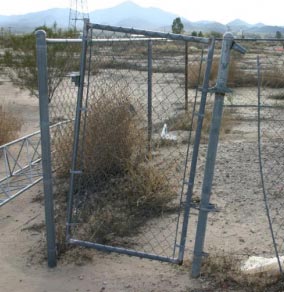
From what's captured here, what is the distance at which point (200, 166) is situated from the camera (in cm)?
746

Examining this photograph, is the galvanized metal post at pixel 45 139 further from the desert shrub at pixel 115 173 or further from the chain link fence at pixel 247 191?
the chain link fence at pixel 247 191

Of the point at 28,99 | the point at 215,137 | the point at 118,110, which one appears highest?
the point at 215,137

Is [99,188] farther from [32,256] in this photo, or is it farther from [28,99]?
[28,99]

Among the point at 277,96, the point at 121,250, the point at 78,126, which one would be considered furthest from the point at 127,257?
the point at 277,96

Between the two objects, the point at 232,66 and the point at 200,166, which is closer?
the point at 200,166

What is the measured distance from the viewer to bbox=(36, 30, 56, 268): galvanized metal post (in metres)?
4.05

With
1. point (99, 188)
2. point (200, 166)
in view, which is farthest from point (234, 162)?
point (99, 188)

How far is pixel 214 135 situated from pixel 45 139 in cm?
130

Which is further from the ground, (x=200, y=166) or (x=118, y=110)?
(x=118, y=110)

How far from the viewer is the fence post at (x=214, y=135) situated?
371cm

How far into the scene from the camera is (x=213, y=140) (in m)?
3.91

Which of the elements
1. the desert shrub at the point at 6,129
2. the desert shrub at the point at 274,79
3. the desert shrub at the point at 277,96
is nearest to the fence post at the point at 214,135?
the desert shrub at the point at 6,129

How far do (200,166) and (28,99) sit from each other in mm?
9841

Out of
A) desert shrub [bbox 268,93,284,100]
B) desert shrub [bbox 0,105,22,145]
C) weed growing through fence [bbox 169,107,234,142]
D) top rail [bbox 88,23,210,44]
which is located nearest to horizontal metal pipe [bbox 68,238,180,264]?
top rail [bbox 88,23,210,44]
